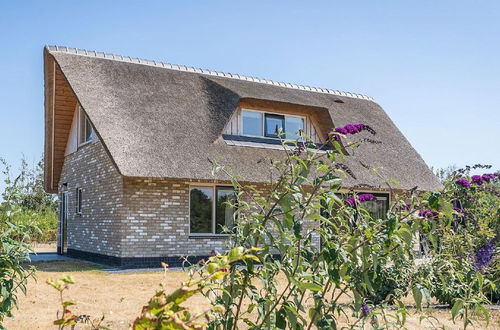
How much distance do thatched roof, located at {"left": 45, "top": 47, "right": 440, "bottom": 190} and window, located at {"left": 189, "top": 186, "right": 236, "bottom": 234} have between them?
2.57 ft

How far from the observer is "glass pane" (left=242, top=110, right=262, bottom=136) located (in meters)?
15.0

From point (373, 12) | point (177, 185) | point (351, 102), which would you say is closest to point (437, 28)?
point (373, 12)

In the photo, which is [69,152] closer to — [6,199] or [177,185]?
Result: [177,185]

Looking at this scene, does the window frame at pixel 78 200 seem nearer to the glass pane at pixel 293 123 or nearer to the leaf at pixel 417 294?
the glass pane at pixel 293 123

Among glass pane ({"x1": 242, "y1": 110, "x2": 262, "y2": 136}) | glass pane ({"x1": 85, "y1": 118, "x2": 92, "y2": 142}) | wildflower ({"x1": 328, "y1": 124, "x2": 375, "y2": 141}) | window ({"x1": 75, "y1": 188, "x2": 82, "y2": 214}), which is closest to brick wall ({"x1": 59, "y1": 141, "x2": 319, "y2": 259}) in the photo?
glass pane ({"x1": 85, "y1": 118, "x2": 92, "y2": 142})

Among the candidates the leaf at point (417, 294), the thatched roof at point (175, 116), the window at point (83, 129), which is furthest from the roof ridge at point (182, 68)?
the leaf at point (417, 294)

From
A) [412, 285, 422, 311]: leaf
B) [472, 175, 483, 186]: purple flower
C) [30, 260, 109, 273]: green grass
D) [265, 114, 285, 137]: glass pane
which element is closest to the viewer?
[412, 285, 422, 311]: leaf

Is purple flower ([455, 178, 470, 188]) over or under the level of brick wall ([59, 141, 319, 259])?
over

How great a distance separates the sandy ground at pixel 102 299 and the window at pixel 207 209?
170 cm

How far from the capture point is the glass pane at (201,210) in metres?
13.3

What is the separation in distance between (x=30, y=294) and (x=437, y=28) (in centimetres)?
729

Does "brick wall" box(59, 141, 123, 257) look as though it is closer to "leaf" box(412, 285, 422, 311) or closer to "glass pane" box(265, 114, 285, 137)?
"glass pane" box(265, 114, 285, 137)

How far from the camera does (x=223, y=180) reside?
503 inches

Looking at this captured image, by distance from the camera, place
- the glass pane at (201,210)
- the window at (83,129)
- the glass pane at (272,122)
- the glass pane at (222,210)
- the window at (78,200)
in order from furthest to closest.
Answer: the window at (78,200)
the window at (83,129)
the glass pane at (272,122)
the glass pane at (222,210)
the glass pane at (201,210)
